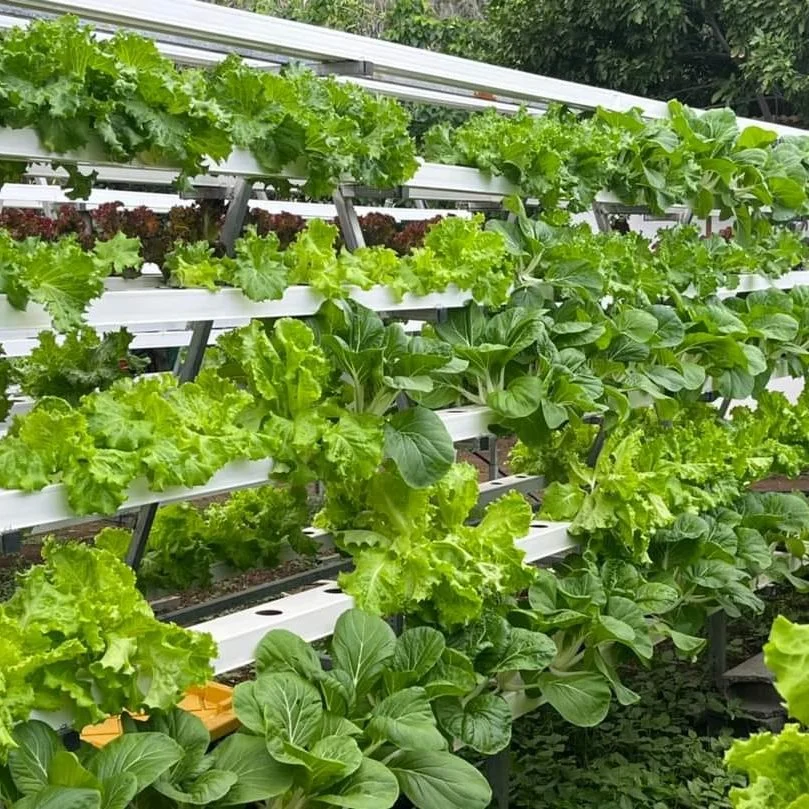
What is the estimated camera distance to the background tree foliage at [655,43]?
12.7 m

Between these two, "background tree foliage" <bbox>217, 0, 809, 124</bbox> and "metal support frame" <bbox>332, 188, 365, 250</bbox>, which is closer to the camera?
"metal support frame" <bbox>332, 188, 365, 250</bbox>

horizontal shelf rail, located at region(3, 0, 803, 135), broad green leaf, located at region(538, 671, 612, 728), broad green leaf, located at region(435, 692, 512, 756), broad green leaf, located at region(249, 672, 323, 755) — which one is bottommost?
broad green leaf, located at region(538, 671, 612, 728)

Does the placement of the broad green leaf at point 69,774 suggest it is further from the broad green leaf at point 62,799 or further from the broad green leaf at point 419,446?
the broad green leaf at point 419,446

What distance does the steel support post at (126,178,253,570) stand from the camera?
12.3 feet

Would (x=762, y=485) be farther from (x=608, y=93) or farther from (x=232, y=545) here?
(x=232, y=545)

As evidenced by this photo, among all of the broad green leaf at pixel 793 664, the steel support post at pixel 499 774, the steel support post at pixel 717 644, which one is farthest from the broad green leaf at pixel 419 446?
the steel support post at pixel 717 644

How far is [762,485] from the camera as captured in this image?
916 cm

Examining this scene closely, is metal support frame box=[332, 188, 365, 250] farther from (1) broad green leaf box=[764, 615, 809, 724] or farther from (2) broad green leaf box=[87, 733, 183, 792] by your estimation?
(1) broad green leaf box=[764, 615, 809, 724]

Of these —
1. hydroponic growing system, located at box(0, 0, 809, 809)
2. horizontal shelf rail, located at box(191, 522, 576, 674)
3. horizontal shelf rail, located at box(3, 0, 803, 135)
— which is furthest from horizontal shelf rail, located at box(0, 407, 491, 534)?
horizontal shelf rail, located at box(3, 0, 803, 135)

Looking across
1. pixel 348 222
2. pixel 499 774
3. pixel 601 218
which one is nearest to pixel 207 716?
pixel 499 774

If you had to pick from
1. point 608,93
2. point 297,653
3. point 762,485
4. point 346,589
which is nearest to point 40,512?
point 297,653

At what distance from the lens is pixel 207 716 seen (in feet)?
11.7

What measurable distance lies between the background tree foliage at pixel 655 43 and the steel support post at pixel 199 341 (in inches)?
397

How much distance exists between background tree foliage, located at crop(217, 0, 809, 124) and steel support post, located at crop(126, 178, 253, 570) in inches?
397
